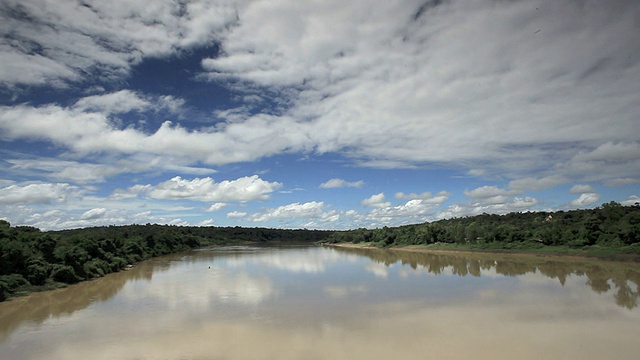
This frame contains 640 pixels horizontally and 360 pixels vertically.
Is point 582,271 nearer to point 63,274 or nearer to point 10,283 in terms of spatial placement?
point 63,274

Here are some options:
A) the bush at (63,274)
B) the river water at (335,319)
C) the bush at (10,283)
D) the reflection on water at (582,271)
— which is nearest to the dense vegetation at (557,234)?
the reflection on water at (582,271)

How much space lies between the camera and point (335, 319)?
22.1 m

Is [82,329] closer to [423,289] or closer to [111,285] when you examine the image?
[111,285]

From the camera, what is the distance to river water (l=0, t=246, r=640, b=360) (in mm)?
16652

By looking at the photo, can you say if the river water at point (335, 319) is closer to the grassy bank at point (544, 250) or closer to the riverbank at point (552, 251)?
the riverbank at point (552, 251)

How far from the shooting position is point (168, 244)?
93.9m

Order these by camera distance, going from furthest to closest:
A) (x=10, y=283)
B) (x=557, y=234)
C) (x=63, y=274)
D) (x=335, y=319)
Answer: (x=557, y=234) < (x=63, y=274) < (x=10, y=283) < (x=335, y=319)

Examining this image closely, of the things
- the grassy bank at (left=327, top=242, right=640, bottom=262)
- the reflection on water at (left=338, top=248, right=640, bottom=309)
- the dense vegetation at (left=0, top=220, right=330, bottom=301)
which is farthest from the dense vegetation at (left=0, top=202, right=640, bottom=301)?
the reflection on water at (left=338, top=248, right=640, bottom=309)

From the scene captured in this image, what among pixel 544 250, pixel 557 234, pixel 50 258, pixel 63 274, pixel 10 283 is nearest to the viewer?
pixel 10 283

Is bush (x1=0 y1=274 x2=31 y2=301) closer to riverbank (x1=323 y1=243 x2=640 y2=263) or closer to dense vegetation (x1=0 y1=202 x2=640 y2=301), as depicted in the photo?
dense vegetation (x1=0 y1=202 x2=640 y2=301)

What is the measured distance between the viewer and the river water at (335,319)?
656 inches

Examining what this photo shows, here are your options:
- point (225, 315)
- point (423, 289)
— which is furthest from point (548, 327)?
point (225, 315)

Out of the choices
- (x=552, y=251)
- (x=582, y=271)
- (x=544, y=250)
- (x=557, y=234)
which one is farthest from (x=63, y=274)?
(x=557, y=234)

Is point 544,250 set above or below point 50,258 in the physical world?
above
